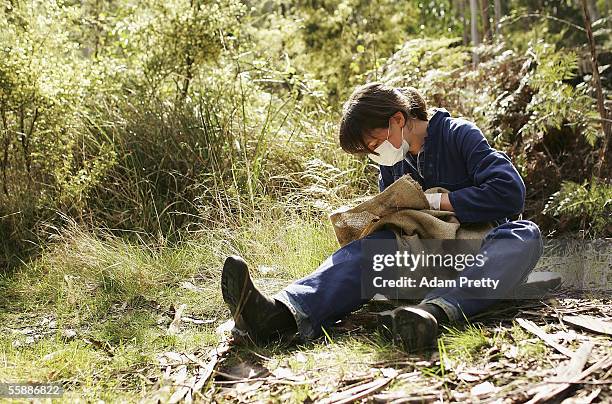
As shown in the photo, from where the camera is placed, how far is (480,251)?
2746 mm

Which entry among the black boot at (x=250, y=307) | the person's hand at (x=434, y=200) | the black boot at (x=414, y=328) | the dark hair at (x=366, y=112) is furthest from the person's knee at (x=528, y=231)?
the black boot at (x=250, y=307)

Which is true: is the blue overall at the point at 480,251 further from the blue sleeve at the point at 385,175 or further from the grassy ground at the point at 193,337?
the blue sleeve at the point at 385,175

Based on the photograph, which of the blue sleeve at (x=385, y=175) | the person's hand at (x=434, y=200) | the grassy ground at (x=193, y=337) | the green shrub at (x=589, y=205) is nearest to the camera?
the grassy ground at (x=193, y=337)

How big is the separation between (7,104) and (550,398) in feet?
12.4

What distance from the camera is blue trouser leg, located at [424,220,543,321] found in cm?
258

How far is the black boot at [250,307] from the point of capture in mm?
2467

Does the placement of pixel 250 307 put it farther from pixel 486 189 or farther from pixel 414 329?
pixel 486 189

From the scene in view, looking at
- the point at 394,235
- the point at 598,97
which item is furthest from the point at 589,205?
the point at 394,235

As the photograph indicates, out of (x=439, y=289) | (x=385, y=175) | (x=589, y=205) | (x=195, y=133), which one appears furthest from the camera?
(x=195, y=133)

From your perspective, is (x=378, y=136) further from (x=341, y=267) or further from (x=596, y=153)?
(x=596, y=153)

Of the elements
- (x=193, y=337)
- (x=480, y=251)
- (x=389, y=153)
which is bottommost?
(x=193, y=337)

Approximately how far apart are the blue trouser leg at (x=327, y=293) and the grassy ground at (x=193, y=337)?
82 mm

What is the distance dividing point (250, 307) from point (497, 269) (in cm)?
93

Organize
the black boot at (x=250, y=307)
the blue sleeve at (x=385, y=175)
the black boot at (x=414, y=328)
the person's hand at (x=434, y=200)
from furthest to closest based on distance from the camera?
the blue sleeve at (x=385, y=175) → the person's hand at (x=434, y=200) → the black boot at (x=250, y=307) → the black boot at (x=414, y=328)
